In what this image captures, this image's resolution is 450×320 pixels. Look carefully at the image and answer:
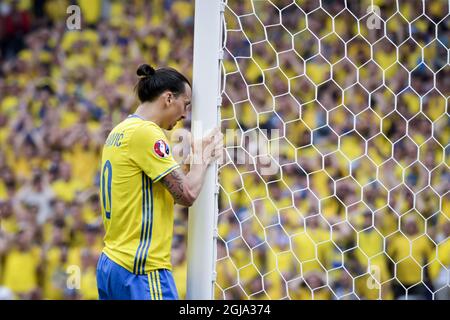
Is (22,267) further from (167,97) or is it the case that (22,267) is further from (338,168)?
(167,97)

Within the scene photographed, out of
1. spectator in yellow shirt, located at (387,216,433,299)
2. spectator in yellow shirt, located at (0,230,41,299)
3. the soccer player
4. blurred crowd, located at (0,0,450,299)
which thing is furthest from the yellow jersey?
spectator in yellow shirt, located at (0,230,41,299)

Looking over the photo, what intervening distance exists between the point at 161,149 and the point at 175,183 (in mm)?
88

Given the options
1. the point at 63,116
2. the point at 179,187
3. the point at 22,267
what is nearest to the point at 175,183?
the point at 179,187

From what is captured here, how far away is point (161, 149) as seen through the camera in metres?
1.80

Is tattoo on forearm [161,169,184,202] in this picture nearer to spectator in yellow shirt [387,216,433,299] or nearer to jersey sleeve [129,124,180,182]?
jersey sleeve [129,124,180,182]

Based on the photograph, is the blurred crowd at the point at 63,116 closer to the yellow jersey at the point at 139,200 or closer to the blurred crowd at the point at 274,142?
the blurred crowd at the point at 274,142

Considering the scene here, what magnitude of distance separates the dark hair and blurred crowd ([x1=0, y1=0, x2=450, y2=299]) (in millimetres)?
1069

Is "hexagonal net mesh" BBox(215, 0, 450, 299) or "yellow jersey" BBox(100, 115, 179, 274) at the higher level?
"hexagonal net mesh" BBox(215, 0, 450, 299)

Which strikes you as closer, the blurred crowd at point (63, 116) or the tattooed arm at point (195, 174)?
the tattooed arm at point (195, 174)

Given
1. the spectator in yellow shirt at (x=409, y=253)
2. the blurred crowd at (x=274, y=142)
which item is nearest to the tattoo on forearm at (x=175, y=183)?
the blurred crowd at (x=274, y=142)

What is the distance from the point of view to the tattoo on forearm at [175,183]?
1769 millimetres

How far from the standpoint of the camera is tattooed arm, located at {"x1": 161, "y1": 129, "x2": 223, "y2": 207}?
1.77 meters

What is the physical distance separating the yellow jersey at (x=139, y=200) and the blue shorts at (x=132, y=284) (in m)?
0.01
